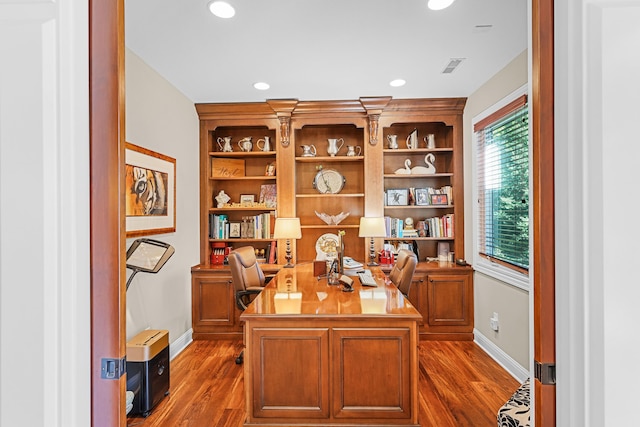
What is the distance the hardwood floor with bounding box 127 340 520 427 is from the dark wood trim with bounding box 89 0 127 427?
1615 millimetres

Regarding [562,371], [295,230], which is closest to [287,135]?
[295,230]

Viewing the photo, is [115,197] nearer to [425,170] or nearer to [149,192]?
[149,192]

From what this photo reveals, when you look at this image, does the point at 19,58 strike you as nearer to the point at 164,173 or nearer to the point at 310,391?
the point at 310,391

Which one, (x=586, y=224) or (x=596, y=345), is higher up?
(x=586, y=224)

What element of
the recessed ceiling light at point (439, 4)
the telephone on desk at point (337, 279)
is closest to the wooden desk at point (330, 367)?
the telephone on desk at point (337, 279)

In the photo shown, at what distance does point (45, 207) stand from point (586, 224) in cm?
132

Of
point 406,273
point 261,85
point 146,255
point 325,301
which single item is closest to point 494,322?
point 406,273

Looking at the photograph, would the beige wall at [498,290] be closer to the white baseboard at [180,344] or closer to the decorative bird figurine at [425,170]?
the decorative bird figurine at [425,170]

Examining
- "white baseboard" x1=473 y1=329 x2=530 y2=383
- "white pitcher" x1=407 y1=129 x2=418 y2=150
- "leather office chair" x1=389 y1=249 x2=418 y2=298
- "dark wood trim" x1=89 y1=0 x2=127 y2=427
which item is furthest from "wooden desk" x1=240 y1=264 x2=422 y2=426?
"white pitcher" x1=407 y1=129 x2=418 y2=150

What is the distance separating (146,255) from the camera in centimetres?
247

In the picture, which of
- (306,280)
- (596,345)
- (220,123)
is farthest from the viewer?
(220,123)

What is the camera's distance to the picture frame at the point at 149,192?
105 inches

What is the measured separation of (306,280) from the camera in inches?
120

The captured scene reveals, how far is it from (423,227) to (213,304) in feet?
8.52
